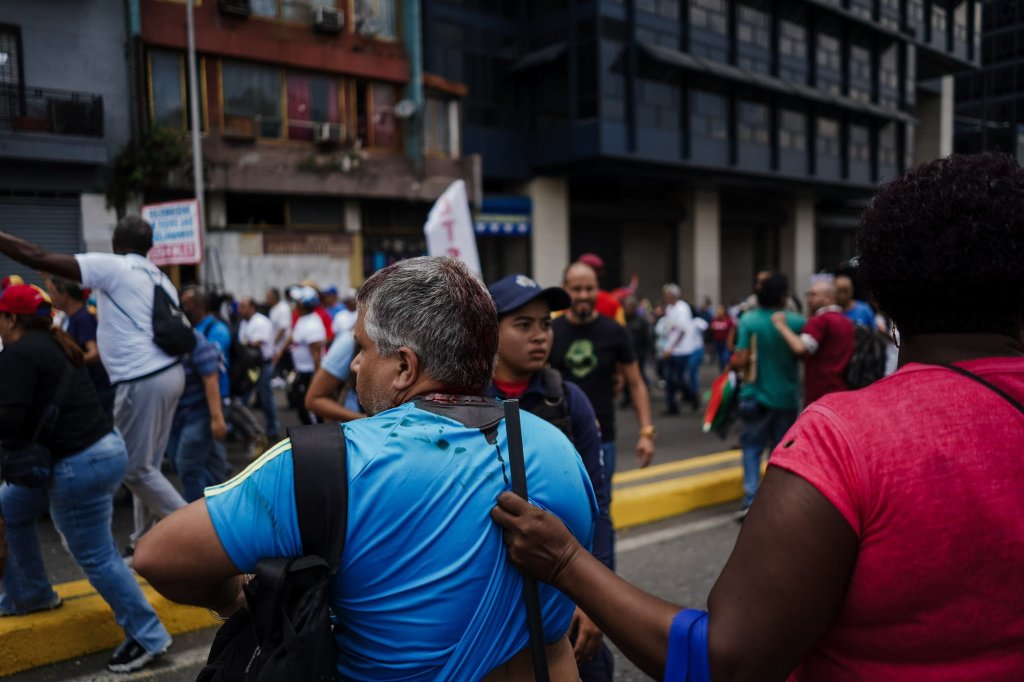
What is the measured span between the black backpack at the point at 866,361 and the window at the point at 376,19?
1862 centimetres

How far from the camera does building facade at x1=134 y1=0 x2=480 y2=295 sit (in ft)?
62.8

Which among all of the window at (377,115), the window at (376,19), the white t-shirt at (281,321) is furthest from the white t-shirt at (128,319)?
the window at (376,19)

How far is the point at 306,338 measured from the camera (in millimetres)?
9602

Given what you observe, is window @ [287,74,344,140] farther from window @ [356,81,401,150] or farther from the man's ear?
the man's ear

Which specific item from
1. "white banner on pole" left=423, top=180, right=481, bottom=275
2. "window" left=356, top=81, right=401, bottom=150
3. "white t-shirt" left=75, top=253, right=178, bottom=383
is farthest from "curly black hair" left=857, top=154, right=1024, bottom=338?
Result: "window" left=356, top=81, right=401, bottom=150

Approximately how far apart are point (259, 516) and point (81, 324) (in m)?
5.58

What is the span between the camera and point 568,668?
5.70 ft

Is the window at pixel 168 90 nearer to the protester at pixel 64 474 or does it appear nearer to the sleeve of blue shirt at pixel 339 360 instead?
the sleeve of blue shirt at pixel 339 360

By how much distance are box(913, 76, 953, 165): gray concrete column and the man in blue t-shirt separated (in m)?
43.0

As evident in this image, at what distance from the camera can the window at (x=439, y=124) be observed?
23016 millimetres

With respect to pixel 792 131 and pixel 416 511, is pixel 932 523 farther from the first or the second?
pixel 792 131

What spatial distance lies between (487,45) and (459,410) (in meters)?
25.7

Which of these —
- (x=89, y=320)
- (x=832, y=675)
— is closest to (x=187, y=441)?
(x=89, y=320)

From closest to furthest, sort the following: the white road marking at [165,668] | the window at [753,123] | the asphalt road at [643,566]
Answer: the white road marking at [165,668], the asphalt road at [643,566], the window at [753,123]
